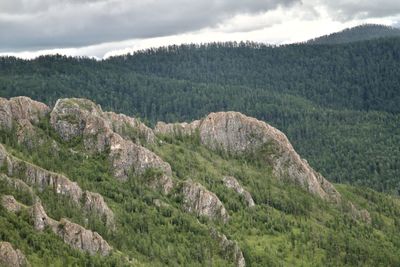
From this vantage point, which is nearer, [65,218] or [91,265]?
[91,265]

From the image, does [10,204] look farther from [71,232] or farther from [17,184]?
[71,232]

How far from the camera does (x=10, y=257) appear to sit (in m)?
160

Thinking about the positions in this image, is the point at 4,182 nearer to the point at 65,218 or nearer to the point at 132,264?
the point at 65,218

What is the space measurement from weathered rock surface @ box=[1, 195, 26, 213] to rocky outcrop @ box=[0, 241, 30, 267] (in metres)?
21.5

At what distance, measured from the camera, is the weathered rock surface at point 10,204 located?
7239 inches

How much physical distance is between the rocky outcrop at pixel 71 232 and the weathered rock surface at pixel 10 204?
4.67m

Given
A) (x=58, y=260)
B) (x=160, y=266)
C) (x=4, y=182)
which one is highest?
(x=4, y=182)

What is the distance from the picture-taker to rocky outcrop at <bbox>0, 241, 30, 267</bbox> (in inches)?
6280

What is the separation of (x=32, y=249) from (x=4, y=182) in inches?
→ 1178

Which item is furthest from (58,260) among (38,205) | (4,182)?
(4,182)

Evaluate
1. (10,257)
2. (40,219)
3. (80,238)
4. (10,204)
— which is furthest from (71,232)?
(10,257)

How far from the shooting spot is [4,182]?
19575 centimetres

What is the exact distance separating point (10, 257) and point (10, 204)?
27270 millimetres

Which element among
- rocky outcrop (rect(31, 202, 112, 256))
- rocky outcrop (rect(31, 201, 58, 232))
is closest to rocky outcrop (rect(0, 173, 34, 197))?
rocky outcrop (rect(31, 201, 58, 232))
